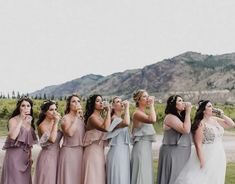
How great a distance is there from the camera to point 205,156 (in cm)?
898

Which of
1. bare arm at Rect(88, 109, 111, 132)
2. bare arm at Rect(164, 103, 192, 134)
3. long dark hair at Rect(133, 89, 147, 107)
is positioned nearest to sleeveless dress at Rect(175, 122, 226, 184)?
bare arm at Rect(164, 103, 192, 134)

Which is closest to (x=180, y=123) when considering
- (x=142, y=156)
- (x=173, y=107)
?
(x=173, y=107)

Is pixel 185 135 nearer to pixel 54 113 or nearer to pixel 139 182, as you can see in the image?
pixel 139 182

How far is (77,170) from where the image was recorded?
8969mm

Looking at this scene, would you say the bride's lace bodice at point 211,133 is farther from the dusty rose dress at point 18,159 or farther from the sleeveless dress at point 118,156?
the dusty rose dress at point 18,159

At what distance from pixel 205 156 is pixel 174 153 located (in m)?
0.48

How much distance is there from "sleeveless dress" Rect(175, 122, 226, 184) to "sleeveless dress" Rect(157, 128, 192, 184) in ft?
0.34

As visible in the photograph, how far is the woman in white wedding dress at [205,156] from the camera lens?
349 inches

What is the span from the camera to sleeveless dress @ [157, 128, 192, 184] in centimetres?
902

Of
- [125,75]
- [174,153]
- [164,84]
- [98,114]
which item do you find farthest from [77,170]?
[125,75]

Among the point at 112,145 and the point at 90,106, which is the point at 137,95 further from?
the point at 112,145

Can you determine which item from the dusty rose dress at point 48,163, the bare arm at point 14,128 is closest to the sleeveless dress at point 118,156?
the dusty rose dress at point 48,163

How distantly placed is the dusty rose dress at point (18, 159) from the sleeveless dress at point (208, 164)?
7.73ft

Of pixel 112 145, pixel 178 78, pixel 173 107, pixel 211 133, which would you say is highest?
pixel 178 78
